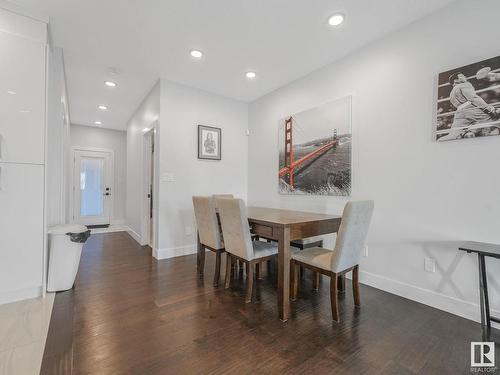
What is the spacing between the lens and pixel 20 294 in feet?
7.00

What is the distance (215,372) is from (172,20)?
283 centimetres

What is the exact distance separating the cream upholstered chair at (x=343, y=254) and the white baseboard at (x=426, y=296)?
55 centimetres

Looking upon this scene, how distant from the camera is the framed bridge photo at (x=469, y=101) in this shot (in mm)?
1783

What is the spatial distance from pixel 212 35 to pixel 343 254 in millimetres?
2468

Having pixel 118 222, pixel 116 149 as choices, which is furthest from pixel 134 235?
pixel 116 149

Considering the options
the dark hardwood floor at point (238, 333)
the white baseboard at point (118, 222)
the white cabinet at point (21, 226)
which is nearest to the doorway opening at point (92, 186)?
the white baseboard at point (118, 222)

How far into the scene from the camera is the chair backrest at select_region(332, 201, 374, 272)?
180 centimetres

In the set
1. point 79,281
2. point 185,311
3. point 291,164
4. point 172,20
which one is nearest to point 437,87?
point 291,164

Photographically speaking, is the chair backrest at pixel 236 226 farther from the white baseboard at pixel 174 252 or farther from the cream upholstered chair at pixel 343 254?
the white baseboard at pixel 174 252

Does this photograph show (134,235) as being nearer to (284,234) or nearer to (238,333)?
(238,333)

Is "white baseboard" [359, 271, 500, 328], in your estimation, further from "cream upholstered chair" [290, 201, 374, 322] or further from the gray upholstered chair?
"cream upholstered chair" [290, 201, 374, 322]

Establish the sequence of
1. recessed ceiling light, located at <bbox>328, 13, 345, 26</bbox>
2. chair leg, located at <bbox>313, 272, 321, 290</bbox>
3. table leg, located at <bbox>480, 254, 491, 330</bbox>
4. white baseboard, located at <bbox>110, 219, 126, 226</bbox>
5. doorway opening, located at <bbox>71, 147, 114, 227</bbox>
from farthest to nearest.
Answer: white baseboard, located at <bbox>110, 219, 126, 226</bbox> < doorway opening, located at <bbox>71, 147, 114, 227</bbox> < chair leg, located at <bbox>313, 272, 321, 290</bbox> < recessed ceiling light, located at <bbox>328, 13, 345, 26</bbox> < table leg, located at <bbox>480, 254, 491, 330</bbox>

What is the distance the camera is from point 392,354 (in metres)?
1.50

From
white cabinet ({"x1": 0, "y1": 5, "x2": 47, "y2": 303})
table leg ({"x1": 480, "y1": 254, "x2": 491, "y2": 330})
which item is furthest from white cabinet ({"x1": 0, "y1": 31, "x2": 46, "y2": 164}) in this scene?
table leg ({"x1": 480, "y1": 254, "x2": 491, "y2": 330})
